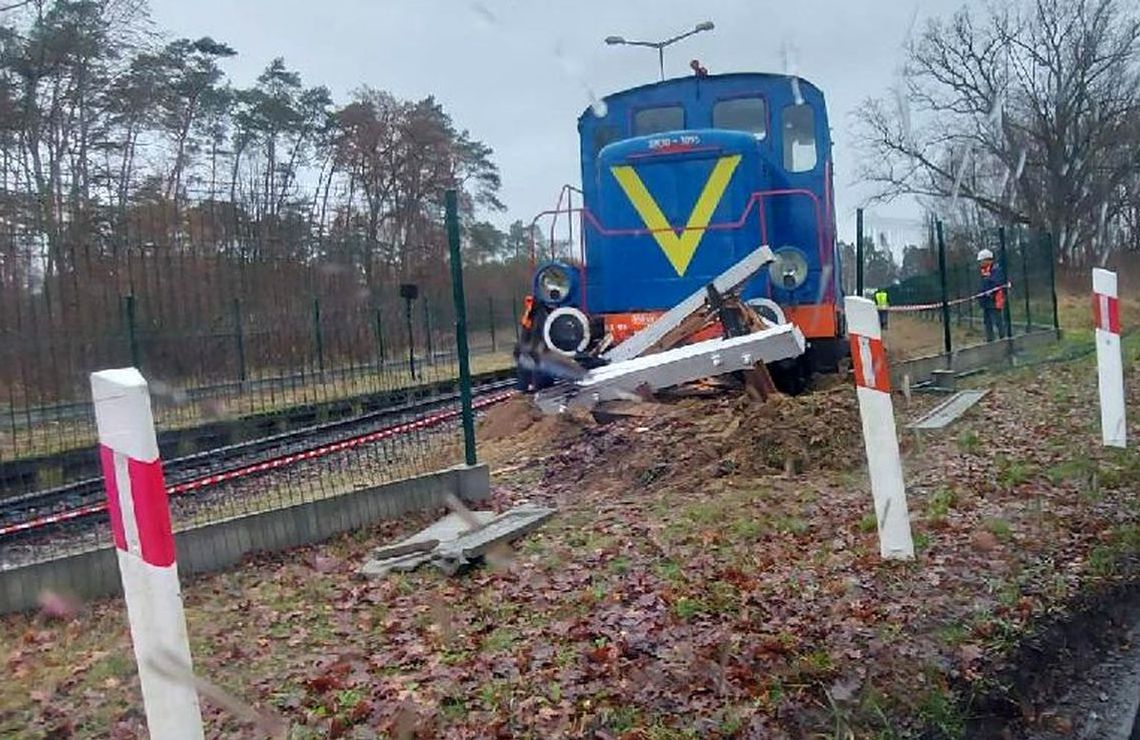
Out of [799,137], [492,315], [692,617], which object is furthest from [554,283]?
[492,315]

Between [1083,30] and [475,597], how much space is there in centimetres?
4254

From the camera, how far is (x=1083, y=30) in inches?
1647

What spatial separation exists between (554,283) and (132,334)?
172 inches

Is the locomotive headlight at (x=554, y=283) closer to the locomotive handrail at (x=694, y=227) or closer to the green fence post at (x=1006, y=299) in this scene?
the locomotive handrail at (x=694, y=227)

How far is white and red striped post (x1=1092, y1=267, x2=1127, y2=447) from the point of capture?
8773 millimetres

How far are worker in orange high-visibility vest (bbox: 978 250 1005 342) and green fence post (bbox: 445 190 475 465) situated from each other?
1198cm

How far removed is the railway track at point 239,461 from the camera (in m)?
7.83

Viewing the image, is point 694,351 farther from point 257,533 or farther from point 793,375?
point 257,533

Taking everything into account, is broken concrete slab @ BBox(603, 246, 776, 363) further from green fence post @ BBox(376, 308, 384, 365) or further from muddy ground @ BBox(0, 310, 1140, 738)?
green fence post @ BBox(376, 308, 384, 365)

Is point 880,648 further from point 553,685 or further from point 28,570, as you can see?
point 28,570

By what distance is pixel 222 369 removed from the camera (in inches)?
362

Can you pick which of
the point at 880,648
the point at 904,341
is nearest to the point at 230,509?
the point at 880,648

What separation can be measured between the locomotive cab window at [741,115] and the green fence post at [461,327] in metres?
4.95

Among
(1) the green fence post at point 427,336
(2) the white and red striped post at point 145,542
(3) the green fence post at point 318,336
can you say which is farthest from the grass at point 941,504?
(2) the white and red striped post at point 145,542
